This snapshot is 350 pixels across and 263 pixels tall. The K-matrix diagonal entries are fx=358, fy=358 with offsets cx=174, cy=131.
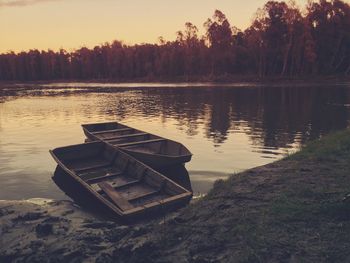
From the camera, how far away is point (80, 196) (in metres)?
13.4

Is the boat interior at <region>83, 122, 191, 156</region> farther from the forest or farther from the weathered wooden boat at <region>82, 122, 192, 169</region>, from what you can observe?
the forest

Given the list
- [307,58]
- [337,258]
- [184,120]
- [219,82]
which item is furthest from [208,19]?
[337,258]

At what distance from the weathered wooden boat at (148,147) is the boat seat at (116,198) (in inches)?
110

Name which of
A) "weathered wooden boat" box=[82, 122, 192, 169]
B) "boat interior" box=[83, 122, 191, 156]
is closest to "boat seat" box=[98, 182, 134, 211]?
"weathered wooden boat" box=[82, 122, 192, 169]

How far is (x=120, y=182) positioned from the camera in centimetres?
1347

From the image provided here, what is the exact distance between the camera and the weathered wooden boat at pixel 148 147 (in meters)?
14.2

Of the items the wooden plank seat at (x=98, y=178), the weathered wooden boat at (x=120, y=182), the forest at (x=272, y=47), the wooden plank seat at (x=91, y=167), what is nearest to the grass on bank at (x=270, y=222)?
the weathered wooden boat at (x=120, y=182)

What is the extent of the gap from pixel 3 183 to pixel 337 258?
13.3 meters

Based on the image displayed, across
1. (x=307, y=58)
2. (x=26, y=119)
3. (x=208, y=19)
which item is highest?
(x=208, y=19)

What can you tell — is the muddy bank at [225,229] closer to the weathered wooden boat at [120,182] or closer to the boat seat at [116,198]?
the weathered wooden boat at [120,182]

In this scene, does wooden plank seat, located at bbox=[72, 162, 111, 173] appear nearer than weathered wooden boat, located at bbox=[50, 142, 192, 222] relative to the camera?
No

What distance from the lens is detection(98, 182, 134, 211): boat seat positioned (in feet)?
34.2

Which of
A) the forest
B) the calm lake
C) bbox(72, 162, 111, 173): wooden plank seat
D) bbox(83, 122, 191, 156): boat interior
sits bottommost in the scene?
the calm lake

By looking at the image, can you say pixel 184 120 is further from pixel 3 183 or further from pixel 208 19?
pixel 208 19
